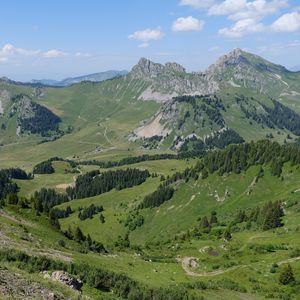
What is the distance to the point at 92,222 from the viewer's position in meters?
190

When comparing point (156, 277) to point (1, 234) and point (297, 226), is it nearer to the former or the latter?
point (1, 234)

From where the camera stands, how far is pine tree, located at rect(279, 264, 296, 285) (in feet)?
212

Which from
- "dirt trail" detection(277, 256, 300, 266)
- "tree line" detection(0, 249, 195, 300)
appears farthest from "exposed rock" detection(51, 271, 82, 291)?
"dirt trail" detection(277, 256, 300, 266)

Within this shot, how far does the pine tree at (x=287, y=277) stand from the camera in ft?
212

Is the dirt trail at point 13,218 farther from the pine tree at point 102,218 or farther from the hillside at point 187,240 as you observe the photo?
the pine tree at point 102,218

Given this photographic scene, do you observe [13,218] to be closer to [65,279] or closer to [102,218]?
[65,279]

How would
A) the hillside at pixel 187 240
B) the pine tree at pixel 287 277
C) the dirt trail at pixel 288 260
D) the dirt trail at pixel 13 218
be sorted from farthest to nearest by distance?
the dirt trail at pixel 13 218, the dirt trail at pixel 288 260, the pine tree at pixel 287 277, the hillside at pixel 187 240

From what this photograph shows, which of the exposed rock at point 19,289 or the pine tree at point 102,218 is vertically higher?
the exposed rock at point 19,289

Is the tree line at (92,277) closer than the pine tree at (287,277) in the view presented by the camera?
Yes

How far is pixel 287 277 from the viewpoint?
213 feet

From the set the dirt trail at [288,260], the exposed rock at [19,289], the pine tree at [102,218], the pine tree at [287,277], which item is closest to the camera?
the exposed rock at [19,289]

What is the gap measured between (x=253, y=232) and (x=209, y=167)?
79.2 meters

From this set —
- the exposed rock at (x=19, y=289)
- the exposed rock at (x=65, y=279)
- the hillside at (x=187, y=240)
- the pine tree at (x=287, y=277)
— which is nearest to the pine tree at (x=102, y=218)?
the hillside at (x=187, y=240)

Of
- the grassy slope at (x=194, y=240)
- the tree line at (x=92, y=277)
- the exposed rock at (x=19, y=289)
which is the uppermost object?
the exposed rock at (x=19, y=289)
